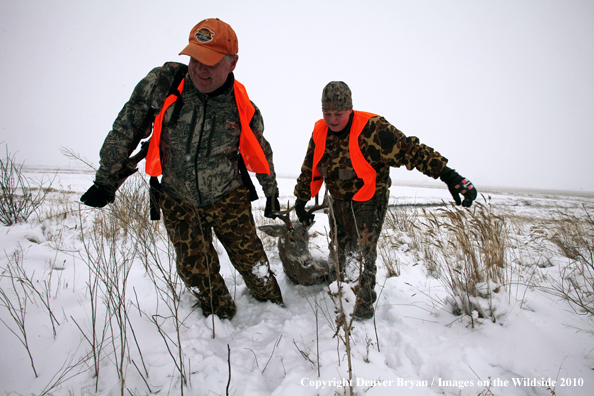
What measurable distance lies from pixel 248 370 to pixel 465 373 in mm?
1438

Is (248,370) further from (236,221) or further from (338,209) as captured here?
(338,209)

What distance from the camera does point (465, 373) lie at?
1.61m

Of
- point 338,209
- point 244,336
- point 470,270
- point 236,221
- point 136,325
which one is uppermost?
point 338,209

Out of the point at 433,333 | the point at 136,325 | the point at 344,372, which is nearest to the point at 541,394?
the point at 433,333

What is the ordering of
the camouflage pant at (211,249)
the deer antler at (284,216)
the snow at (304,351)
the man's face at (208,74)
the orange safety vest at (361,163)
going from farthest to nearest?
the deer antler at (284,216)
the orange safety vest at (361,163)
the camouflage pant at (211,249)
the man's face at (208,74)
the snow at (304,351)

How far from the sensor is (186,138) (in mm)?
2229

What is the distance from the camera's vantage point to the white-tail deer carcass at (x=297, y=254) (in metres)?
3.09

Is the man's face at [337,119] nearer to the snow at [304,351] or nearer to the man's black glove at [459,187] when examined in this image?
the man's black glove at [459,187]

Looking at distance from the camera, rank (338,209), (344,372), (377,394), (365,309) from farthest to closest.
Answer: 1. (338,209)
2. (365,309)
3. (344,372)
4. (377,394)

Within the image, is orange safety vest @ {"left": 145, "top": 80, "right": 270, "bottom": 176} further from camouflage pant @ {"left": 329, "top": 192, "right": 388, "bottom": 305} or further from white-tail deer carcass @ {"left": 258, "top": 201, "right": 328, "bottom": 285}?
camouflage pant @ {"left": 329, "top": 192, "right": 388, "bottom": 305}

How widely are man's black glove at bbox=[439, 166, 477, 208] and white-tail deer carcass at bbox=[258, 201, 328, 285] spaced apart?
1397mm

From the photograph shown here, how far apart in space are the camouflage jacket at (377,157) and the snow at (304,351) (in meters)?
1.28

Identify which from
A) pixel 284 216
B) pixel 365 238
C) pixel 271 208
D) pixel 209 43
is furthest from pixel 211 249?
pixel 209 43

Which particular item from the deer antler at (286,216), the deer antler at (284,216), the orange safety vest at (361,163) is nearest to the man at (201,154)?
the deer antler at (284,216)
